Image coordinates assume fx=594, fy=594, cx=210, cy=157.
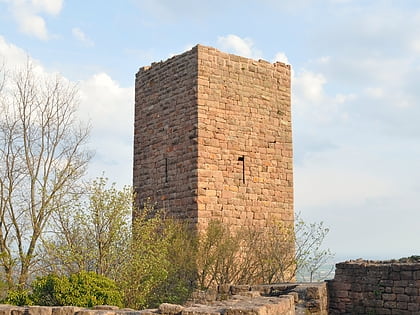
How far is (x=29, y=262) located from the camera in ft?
46.8

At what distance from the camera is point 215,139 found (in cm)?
1501

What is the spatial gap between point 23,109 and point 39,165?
1.61 m

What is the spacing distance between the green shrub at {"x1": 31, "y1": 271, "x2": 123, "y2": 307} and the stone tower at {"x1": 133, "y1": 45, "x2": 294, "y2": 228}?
417 cm

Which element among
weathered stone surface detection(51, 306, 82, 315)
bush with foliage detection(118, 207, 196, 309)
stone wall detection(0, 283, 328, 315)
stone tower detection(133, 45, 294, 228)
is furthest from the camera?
stone tower detection(133, 45, 294, 228)

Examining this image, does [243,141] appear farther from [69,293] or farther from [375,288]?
[69,293]

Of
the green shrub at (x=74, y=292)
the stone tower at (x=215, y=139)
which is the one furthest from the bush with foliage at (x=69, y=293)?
the stone tower at (x=215, y=139)

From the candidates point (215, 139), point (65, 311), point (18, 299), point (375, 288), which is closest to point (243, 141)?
point (215, 139)

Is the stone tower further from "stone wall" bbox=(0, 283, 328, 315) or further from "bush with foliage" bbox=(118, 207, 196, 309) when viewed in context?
"stone wall" bbox=(0, 283, 328, 315)

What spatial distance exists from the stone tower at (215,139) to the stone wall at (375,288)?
11.2 ft

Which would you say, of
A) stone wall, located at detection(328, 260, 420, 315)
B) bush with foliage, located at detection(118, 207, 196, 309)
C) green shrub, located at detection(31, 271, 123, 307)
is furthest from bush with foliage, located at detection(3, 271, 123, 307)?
stone wall, located at detection(328, 260, 420, 315)

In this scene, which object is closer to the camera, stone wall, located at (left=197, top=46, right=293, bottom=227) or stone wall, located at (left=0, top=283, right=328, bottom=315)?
stone wall, located at (left=0, top=283, right=328, bottom=315)

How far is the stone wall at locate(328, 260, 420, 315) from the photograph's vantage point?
11484 millimetres

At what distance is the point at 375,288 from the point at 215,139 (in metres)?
5.37

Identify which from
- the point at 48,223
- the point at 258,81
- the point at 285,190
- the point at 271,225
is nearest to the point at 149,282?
the point at 48,223
